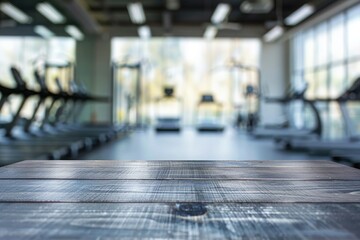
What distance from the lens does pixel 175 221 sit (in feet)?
1.66

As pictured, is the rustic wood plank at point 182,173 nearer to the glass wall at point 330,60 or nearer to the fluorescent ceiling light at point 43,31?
the glass wall at point 330,60

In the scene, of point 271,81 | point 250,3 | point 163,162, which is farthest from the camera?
point 271,81

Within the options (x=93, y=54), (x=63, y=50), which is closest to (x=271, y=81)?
(x=93, y=54)

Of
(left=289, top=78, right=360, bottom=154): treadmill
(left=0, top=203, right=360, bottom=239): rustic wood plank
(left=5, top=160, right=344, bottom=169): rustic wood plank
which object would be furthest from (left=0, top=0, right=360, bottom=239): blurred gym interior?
(left=0, top=203, right=360, bottom=239): rustic wood plank

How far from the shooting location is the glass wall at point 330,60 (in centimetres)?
829

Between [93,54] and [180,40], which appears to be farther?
[180,40]

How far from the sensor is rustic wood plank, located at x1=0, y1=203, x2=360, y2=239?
0.45 m

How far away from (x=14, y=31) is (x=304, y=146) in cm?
967

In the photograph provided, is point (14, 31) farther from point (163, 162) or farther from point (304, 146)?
point (163, 162)

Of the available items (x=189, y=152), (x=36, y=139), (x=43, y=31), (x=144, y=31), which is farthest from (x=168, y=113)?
(x=36, y=139)

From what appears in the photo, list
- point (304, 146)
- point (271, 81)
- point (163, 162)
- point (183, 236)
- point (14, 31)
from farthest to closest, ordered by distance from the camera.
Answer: point (271, 81)
point (14, 31)
point (304, 146)
point (163, 162)
point (183, 236)

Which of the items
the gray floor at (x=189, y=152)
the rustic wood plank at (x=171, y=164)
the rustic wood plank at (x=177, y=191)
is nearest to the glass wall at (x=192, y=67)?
the gray floor at (x=189, y=152)

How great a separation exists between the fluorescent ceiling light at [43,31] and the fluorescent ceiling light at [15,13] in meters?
0.33

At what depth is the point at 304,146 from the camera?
4922 mm
